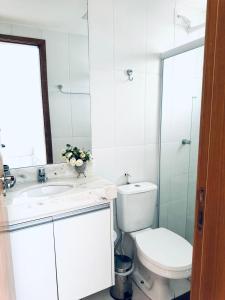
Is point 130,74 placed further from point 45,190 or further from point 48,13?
point 45,190

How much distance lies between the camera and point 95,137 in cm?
175

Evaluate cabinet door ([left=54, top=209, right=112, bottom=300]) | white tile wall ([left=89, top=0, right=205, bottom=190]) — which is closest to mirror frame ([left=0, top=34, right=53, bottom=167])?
white tile wall ([left=89, top=0, right=205, bottom=190])

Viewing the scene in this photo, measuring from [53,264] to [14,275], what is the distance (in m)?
0.21

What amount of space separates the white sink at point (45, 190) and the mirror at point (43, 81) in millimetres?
193

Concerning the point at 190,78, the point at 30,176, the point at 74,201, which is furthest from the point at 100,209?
the point at 190,78

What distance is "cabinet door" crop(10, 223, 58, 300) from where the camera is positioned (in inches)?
48.1

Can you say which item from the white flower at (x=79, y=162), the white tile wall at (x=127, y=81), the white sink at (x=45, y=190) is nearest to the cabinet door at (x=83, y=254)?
the white sink at (x=45, y=190)

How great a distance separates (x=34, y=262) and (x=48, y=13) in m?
1.55

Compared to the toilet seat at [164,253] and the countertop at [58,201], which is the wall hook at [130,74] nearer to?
the countertop at [58,201]

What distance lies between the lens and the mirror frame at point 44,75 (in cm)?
148

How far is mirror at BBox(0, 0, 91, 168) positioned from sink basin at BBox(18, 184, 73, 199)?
7.6 inches

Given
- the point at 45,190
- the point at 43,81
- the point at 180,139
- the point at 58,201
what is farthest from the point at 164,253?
the point at 43,81

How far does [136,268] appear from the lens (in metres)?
1.92

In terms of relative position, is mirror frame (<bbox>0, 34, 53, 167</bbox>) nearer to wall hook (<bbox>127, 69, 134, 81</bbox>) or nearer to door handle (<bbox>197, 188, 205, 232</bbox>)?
wall hook (<bbox>127, 69, 134, 81</bbox>)
